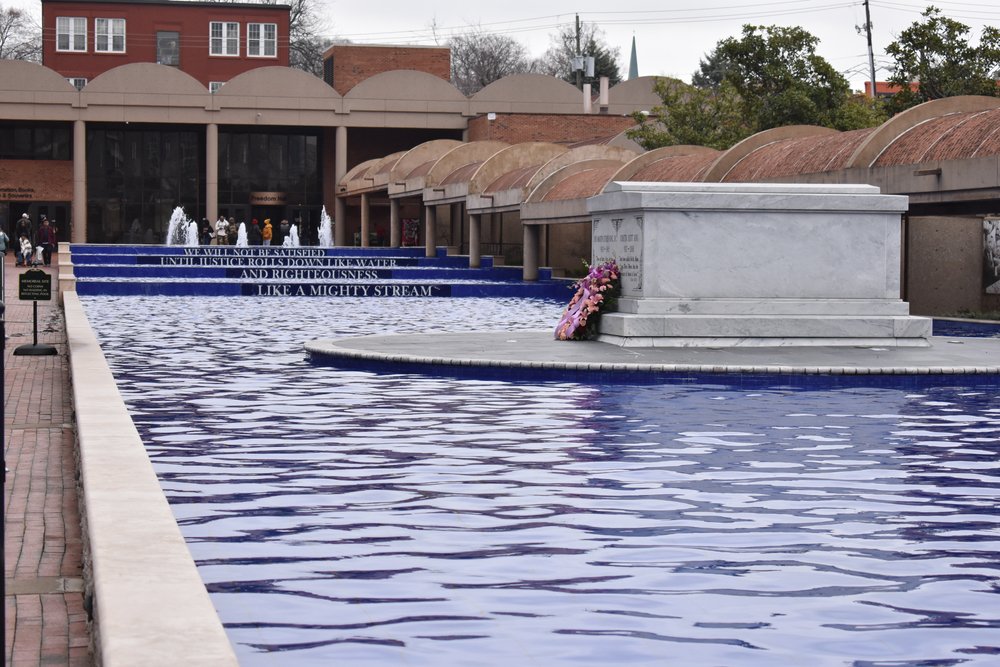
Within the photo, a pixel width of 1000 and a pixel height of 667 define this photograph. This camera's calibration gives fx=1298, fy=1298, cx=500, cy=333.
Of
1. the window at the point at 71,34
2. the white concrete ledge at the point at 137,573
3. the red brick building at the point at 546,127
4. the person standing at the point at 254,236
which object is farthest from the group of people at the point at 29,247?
the white concrete ledge at the point at 137,573

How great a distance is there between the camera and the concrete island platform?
12961 mm

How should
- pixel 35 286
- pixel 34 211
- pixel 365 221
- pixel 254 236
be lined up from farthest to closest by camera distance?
pixel 254 236
pixel 34 211
pixel 365 221
pixel 35 286

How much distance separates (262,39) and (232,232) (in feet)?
51.8

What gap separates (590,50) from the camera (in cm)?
9250

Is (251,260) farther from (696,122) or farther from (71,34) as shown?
(71,34)

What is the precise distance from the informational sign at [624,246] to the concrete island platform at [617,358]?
3.03ft

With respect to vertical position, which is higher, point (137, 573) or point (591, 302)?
point (591, 302)

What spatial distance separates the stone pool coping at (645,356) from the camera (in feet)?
42.5

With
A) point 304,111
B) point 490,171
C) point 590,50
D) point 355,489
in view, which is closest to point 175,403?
point 355,489

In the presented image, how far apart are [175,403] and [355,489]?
4.15 metres

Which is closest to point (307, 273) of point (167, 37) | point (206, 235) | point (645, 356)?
point (645, 356)

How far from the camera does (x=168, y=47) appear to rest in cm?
7162

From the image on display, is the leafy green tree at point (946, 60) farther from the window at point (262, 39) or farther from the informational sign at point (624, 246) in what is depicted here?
the window at point (262, 39)

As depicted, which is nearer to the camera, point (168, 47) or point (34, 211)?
point (34, 211)
